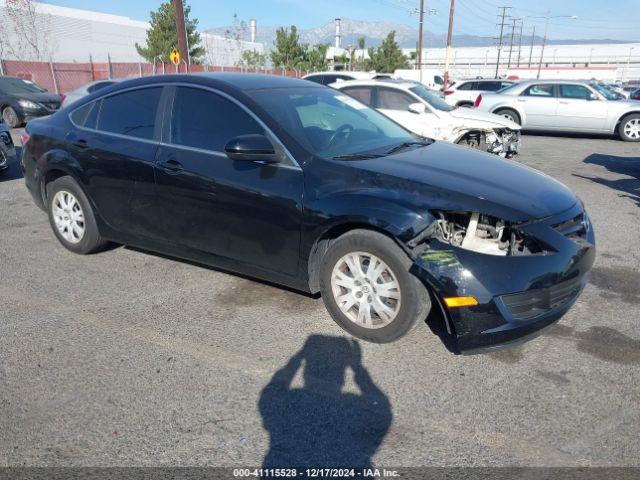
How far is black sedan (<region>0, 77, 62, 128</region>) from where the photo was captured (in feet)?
49.3

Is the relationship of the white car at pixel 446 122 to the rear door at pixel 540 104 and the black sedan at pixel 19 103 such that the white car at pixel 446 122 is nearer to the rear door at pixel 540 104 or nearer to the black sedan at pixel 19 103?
the rear door at pixel 540 104

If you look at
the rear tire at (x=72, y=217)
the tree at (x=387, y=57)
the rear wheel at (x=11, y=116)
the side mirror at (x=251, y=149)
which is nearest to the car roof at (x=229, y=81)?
the side mirror at (x=251, y=149)

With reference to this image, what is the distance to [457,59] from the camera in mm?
95000

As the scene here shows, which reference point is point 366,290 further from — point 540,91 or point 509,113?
point 540,91

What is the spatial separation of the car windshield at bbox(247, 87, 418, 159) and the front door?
24 cm

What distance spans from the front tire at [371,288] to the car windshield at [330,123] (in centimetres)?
74

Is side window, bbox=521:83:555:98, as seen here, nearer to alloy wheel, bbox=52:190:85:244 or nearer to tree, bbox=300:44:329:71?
alloy wheel, bbox=52:190:85:244

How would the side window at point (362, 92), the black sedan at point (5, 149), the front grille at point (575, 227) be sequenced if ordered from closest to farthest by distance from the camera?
the front grille at point (575, 227), the black sedan at point (5, 149), the side window at point (362, 92)

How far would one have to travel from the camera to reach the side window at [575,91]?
46.5ft

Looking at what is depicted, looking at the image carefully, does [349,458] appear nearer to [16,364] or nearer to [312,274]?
[312,274]

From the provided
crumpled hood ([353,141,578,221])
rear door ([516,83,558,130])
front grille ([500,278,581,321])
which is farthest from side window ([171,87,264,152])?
rear door ([516,83,558,130])

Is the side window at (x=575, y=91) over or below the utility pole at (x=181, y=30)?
below

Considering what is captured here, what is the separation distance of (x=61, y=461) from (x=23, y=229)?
14.5 ft

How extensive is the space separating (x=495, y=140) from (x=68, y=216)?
731 cm
